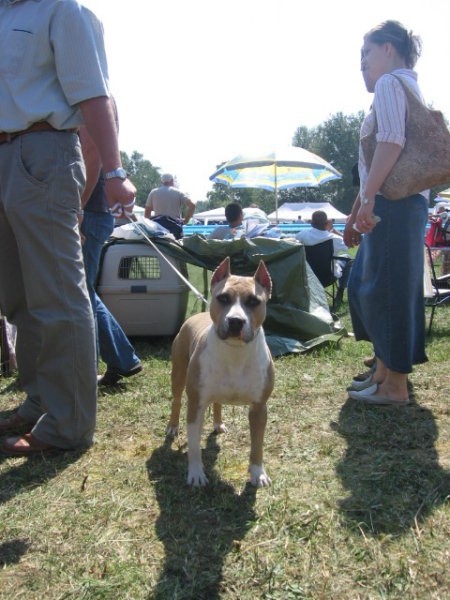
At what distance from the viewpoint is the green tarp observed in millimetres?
5531

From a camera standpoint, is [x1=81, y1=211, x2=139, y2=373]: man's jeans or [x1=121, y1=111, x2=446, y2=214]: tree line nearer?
[x1=81, y1=211, x2=139, y2=373]: man's jeans

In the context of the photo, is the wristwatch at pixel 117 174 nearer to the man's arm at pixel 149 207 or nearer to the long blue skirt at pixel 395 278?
the long blue skirt at pixel 395 278

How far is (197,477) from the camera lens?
270 cm

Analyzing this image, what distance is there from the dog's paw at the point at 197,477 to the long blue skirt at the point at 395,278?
5.24ft

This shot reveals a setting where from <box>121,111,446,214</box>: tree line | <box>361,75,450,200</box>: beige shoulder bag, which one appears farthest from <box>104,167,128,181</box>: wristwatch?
<box>121,111,446,214</box>: tree line

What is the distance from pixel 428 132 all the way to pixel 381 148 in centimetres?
28

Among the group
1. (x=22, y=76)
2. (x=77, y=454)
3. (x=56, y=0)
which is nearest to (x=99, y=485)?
(x=77, y=454)

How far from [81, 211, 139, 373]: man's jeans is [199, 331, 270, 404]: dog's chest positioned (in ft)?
4.77

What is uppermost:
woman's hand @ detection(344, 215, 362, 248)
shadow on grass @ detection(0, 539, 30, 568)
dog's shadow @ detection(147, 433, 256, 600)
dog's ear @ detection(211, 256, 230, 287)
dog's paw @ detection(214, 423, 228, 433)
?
woman's hand @ detection(344, 215, 362, 248)

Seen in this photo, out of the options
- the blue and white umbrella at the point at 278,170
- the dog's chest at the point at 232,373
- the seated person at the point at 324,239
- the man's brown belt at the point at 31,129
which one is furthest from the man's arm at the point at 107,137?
the blue and white umbrella at the point at 278,170

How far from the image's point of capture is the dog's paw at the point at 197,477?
2.68 metres

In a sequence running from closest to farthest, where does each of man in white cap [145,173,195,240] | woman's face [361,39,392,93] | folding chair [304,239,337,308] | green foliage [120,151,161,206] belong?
woman's face [361,39,392,93] → folding chair [304,239,337,308] → man in white cap [145,173,195,240] → green foliage [120,151,161,206]

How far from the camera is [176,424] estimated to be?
3.36 m

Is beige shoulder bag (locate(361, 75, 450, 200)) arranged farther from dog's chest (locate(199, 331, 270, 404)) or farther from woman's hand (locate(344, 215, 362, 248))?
dog's chest (locate(199, 331, 270, 404))
